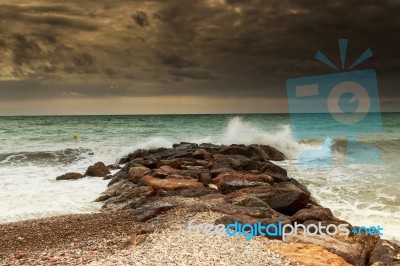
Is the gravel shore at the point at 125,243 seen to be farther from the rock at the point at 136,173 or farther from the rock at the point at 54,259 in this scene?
the rock at the point at 136,173

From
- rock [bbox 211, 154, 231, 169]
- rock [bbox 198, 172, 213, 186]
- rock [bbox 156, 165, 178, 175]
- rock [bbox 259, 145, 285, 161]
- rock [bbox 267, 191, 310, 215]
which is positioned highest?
rock [bbox 156, 165, 178, 175]

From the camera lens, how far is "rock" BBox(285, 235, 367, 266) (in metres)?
5.38

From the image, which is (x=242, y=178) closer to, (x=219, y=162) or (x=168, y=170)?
(x=168, y=170)

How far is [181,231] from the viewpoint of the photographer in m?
6.36

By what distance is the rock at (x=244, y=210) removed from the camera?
7.00 metres

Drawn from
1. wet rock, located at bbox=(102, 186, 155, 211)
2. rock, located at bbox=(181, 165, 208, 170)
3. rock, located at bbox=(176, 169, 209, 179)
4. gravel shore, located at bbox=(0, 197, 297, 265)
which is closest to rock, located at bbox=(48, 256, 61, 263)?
gravel shore, located at bbox=(0, 197, 297, 265)

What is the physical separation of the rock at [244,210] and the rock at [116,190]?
151 inches

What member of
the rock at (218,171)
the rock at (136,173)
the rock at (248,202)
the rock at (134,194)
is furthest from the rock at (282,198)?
the rock at (136,173)

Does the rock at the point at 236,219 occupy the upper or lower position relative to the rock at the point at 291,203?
upper

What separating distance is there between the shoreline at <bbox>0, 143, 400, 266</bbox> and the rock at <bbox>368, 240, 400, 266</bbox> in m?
0.01

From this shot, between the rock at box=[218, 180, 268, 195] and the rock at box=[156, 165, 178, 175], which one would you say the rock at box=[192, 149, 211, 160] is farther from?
the rock at box=[218, 180, 268, 195]

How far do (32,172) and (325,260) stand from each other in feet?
45.7

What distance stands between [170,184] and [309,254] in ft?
17.3

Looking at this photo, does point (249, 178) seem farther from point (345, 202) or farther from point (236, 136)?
point (236, 136)
